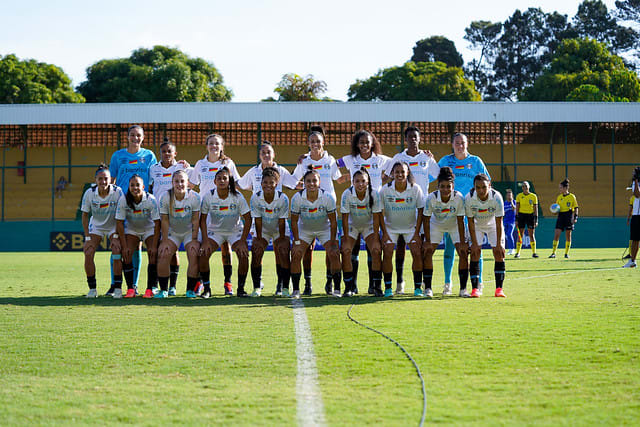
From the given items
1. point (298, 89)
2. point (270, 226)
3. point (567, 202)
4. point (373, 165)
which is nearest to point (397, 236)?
point (373, 165)

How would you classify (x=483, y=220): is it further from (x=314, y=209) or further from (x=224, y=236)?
(x=224, y=236)

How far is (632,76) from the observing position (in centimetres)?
5319

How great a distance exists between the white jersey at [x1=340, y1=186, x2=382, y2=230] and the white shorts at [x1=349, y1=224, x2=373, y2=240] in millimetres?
25

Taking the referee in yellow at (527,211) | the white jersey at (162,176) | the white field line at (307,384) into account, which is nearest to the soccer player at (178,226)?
the white jersey at (162,176)

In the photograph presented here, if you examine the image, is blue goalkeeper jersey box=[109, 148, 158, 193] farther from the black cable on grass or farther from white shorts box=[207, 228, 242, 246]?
the black cable on grass

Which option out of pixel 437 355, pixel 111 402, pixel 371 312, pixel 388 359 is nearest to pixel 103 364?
pixel 111 402

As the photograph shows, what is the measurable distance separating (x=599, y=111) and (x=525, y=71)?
3702cm

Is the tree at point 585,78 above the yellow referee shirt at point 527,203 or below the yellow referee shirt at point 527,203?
above

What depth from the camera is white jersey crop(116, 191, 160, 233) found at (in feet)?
28.6

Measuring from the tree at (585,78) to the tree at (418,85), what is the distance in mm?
5487

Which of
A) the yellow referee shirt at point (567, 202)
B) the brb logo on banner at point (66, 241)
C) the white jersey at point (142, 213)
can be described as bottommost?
the brb logo on banner at point (66, 241)

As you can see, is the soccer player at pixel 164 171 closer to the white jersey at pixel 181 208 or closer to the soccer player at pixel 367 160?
the white jersey at pixel 181 208

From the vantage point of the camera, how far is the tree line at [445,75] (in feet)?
174

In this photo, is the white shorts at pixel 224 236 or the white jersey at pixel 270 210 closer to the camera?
the white jersey at pixel 270 210
